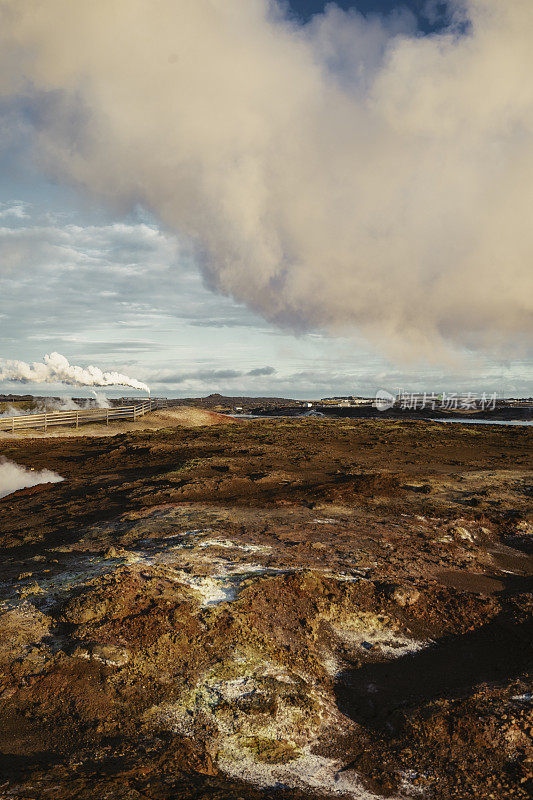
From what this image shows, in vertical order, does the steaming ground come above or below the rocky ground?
below

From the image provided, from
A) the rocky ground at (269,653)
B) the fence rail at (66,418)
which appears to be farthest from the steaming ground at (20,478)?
the fence rail at (66,418)

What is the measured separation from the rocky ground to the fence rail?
27687mm

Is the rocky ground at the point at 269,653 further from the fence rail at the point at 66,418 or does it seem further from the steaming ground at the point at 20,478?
the fence rail at the point at 66,418

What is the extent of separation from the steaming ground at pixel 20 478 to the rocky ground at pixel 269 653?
764 cm

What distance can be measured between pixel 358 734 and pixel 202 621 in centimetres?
208

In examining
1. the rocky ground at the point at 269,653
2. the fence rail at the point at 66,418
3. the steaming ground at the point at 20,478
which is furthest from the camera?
the fence rail at the point at 66,418

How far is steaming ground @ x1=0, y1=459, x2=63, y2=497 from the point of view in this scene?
18467mm

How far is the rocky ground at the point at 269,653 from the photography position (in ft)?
13.0

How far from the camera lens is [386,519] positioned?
10398 millimetres

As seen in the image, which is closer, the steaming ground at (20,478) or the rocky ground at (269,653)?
the rocky ground at (269,653)

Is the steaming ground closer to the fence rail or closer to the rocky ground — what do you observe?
the rocky ground

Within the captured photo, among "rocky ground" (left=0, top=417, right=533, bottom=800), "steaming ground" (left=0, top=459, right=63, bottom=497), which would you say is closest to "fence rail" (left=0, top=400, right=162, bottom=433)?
"steaming ground" (left=0, top=459, right=63, bottom=497)

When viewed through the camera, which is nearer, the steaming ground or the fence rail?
the steaming ground

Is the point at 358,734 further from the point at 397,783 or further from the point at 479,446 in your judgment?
the point at 479,446
